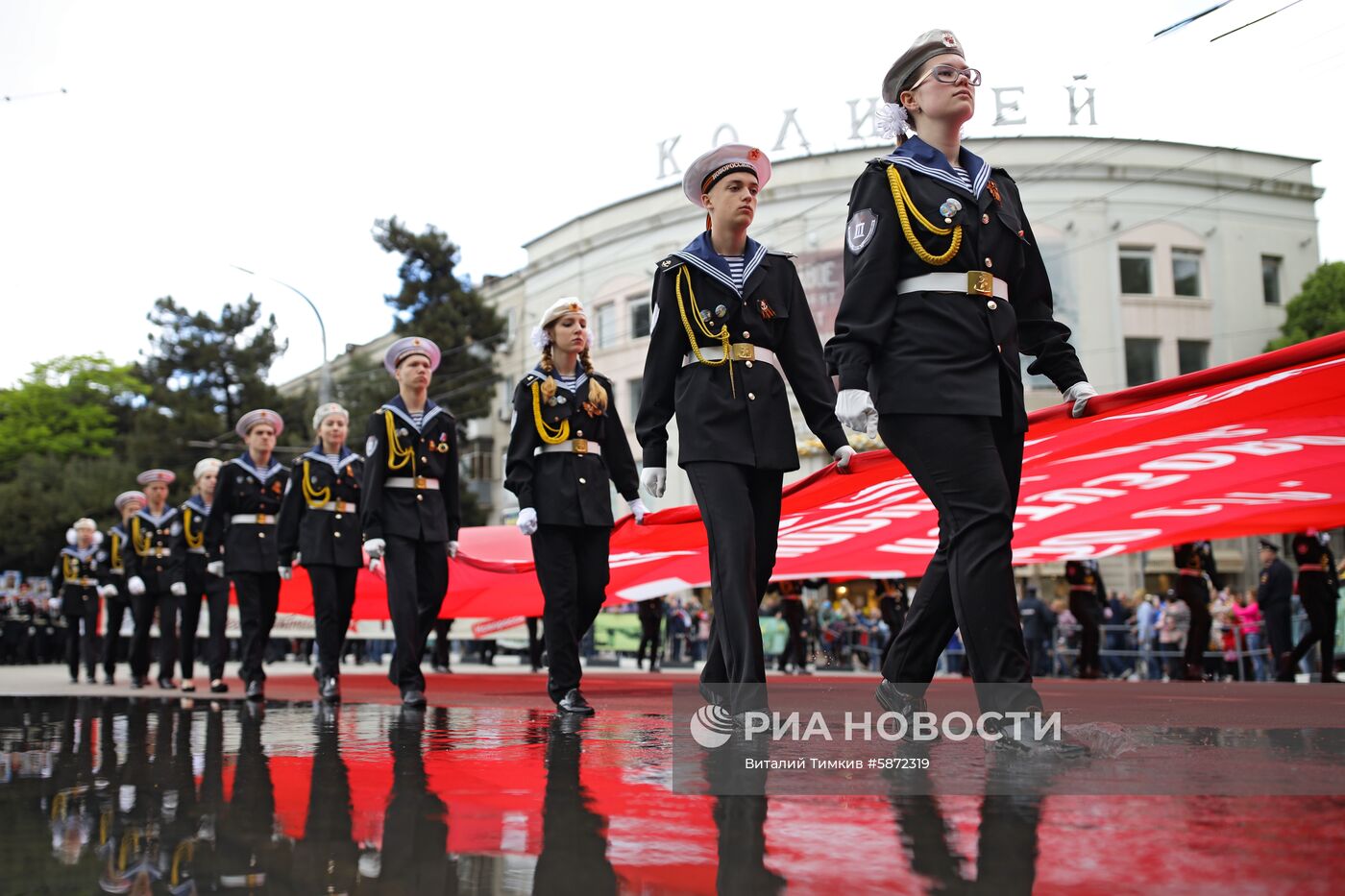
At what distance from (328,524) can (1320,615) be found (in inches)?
342

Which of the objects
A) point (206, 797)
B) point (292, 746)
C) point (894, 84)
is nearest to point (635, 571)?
point (292, 746)

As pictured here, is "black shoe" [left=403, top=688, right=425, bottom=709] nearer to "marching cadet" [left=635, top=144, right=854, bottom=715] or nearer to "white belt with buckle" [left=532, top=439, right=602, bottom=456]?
"white belt with buckle" [left=532, top=439, right=602, bottom=456]

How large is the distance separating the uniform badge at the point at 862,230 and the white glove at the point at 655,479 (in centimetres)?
141

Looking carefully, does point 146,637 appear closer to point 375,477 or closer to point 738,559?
point 375,477

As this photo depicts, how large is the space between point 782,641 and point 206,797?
19800 mm

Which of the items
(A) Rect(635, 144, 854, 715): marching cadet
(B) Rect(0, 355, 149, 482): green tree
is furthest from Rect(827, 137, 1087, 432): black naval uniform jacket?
(B) Rect(0, 355, 149, 482): green tree

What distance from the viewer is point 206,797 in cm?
344

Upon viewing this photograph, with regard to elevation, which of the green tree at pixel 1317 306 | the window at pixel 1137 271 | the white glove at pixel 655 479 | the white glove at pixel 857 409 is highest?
the window at pixel 1137 271

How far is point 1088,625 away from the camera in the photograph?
46.2 ft

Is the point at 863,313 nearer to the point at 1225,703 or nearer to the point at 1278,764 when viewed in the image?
the point at 1278,764

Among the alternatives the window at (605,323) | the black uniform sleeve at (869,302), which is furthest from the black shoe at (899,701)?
the window at (605,323)

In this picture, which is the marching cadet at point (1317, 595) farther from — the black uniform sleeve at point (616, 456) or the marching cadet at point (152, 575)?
the marching cadet at point (152, 575)

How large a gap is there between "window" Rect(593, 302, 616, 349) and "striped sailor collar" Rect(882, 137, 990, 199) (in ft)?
130

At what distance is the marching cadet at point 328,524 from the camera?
940 cm
